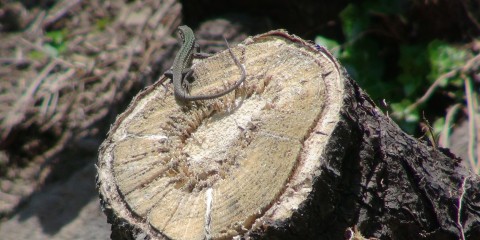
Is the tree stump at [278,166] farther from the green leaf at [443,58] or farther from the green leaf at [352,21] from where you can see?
the green leaf at [352,21]

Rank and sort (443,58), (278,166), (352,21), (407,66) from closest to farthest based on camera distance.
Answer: (278,166), (443,58), (407,66), (352,21)

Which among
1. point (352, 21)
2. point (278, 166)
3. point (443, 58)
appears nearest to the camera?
point (278, 166)

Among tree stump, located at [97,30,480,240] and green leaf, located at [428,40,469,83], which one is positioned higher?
green leaf, located at [428,40,469,83]

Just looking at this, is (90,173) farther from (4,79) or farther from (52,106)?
(4,79)

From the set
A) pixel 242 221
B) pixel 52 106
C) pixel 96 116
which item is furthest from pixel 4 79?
pixel 242 221

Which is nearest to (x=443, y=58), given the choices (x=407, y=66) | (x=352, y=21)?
(x=407, y=66)

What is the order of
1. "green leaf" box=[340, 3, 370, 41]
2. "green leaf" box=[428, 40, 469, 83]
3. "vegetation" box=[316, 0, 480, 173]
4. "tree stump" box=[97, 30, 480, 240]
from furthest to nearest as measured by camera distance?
"green leaf" box=[340, 3, 370, 41] < "green leaf" box=[428, 40, 469, 83] < "vegetation" box=[316, 0, 480, 173] < "tree stump" box=[97, 30, 480, 240]

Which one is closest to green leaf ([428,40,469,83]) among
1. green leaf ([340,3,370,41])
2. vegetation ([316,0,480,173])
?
vegetation ([316,0,480,173])

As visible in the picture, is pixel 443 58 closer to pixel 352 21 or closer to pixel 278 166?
pixel 352 21

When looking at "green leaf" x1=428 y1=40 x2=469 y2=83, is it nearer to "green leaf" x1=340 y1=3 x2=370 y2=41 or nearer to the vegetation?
the vegetation
